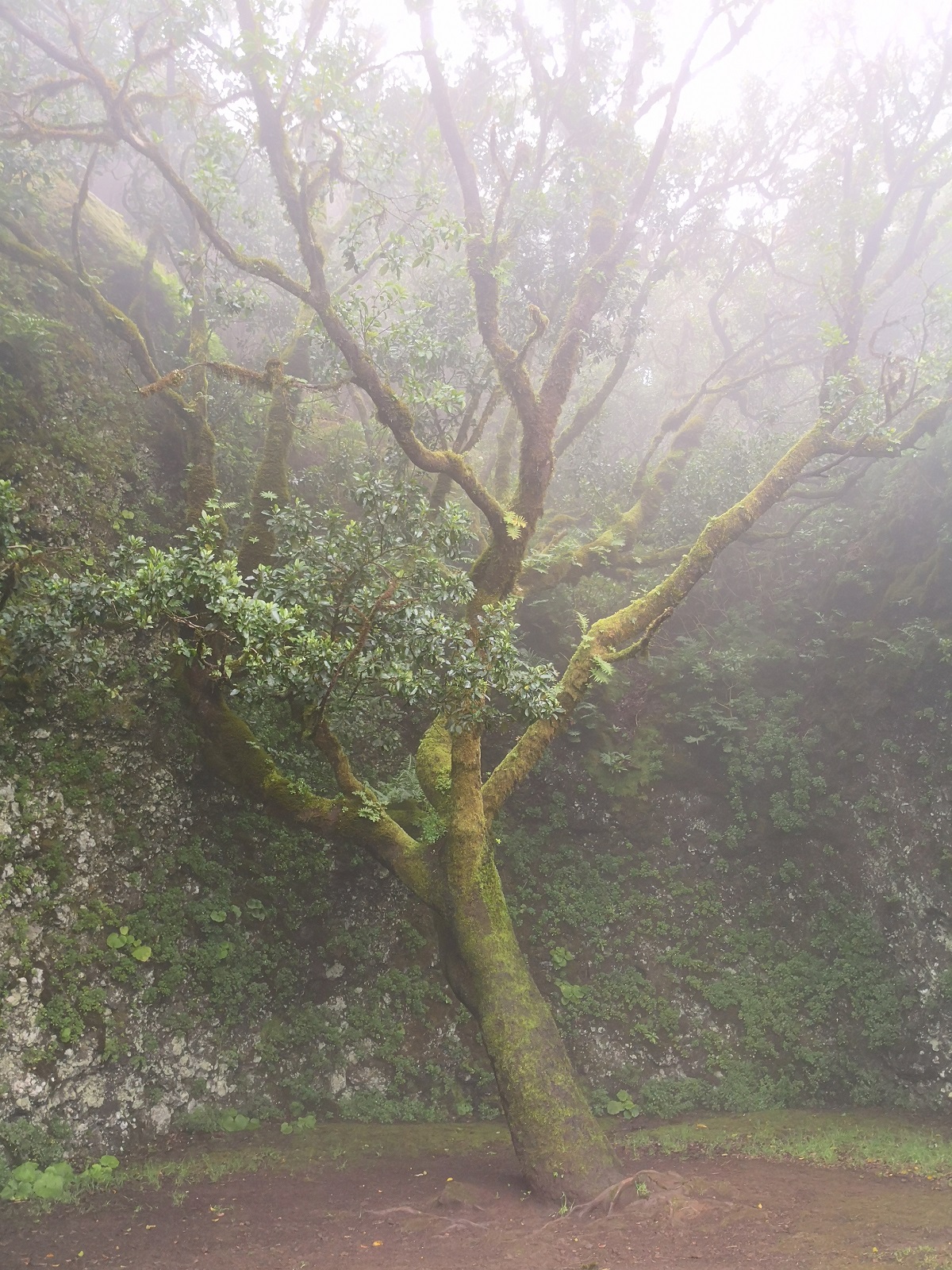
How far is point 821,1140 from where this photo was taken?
808cm

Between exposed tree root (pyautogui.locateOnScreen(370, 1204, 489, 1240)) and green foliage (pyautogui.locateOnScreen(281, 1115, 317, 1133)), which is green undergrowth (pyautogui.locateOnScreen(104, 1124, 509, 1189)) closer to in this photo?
green foliage (pyautogui.locateOnScreen(281, 1115, 317, 1133))

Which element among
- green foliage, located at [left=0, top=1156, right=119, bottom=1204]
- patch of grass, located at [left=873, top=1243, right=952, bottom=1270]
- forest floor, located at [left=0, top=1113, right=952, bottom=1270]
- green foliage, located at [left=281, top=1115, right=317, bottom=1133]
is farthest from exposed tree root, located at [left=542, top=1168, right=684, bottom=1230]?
green foliage, located at [left=0, top=1156, right=119, bottom=1204]

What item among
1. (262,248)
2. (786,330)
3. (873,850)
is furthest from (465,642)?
(786,330)

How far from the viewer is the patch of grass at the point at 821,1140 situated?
25.2 feet

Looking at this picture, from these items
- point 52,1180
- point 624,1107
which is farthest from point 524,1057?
point 52,1180

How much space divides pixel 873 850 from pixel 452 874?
23.0 ft

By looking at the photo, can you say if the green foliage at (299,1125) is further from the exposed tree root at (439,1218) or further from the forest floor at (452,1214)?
the exposed tree root at (439,1218)

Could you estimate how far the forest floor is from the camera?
18.0ft

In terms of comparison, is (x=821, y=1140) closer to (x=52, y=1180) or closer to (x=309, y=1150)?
(x=309, y=1150)

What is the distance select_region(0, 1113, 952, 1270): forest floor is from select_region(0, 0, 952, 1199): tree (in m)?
0.69

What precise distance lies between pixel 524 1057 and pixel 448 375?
537 inches

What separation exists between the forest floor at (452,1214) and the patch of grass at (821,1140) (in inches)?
2.0

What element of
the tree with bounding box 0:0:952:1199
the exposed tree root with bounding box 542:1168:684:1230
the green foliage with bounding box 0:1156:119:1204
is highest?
the tree with bounding box 0:0:952:1199

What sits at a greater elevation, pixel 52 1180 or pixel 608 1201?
pixel 52 1180
